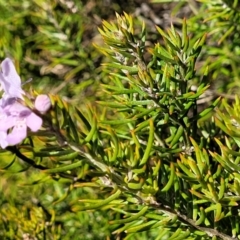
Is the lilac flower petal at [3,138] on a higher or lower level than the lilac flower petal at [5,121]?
lower

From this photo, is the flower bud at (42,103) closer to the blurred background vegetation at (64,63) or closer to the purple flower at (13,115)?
the purple flower at (13,115)

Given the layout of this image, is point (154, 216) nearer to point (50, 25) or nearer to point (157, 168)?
point (157, 168)

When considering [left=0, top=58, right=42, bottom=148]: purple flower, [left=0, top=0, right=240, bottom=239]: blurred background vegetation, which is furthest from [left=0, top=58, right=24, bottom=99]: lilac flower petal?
[left=0, top=0, right=240, bottom=239]: blurred background vegetation

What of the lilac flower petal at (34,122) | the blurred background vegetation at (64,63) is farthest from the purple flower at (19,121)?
the blurred background vegetation at (64,63)

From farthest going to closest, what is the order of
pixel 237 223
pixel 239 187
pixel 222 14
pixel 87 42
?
pixel 87 42 → pixel 222 14 → pixel 237 223 → pixel 239 187

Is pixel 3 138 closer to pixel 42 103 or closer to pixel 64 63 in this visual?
pixel 42 103

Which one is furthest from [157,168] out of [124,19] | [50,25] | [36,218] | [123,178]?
[50,25]

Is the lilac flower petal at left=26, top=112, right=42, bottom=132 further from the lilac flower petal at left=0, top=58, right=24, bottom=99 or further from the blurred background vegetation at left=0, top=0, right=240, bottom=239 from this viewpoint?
the blurred background vegetation at left=0, top=0, right=240, bottom=239

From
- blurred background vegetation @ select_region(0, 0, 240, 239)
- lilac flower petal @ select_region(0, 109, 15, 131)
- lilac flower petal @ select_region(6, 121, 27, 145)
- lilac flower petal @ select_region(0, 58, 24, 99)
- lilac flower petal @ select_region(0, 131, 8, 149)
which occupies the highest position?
lilac flower petal @ select_region(0, 58, 24, 99)
